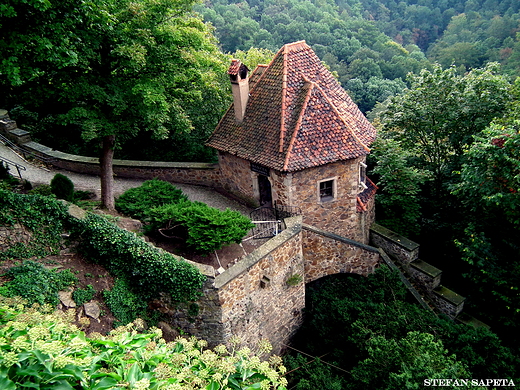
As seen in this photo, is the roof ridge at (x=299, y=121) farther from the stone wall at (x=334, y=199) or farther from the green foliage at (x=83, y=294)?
the green foliage at (x=83, y=294)

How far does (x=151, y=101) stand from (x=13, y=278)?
6201 mm

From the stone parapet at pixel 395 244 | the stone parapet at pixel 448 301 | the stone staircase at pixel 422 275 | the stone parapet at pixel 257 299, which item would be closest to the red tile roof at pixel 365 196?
the stone parapet at pixel 395 244

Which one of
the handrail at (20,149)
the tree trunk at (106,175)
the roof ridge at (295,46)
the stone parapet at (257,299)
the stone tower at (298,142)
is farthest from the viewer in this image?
the handrail at (20,149)

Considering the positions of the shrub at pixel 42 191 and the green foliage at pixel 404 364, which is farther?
the shrub at pixel 42 191

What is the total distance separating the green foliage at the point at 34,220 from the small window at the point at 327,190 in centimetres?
862

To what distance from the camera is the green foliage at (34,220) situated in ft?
35.1

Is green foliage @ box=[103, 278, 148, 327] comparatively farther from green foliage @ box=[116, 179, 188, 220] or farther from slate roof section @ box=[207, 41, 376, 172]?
slate roof section @ box=[207, 41, 376, 172]

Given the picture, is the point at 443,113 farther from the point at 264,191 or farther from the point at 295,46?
the point at 264,191

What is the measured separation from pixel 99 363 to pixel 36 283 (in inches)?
189

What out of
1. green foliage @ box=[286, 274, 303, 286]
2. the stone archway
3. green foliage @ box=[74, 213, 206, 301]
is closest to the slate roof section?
the stone archway

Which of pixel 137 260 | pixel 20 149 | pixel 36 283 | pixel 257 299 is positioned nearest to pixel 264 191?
pixel 257 299

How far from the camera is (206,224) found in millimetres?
12648

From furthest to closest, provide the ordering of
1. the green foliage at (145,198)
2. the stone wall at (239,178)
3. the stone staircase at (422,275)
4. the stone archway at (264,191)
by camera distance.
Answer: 1. the stone staircase at (422,275)
2. the stone archway at (264,191)
3. the stone wall at (239,178)
4. the green foliage at (145,198)

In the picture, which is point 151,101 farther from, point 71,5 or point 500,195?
point 500,195
